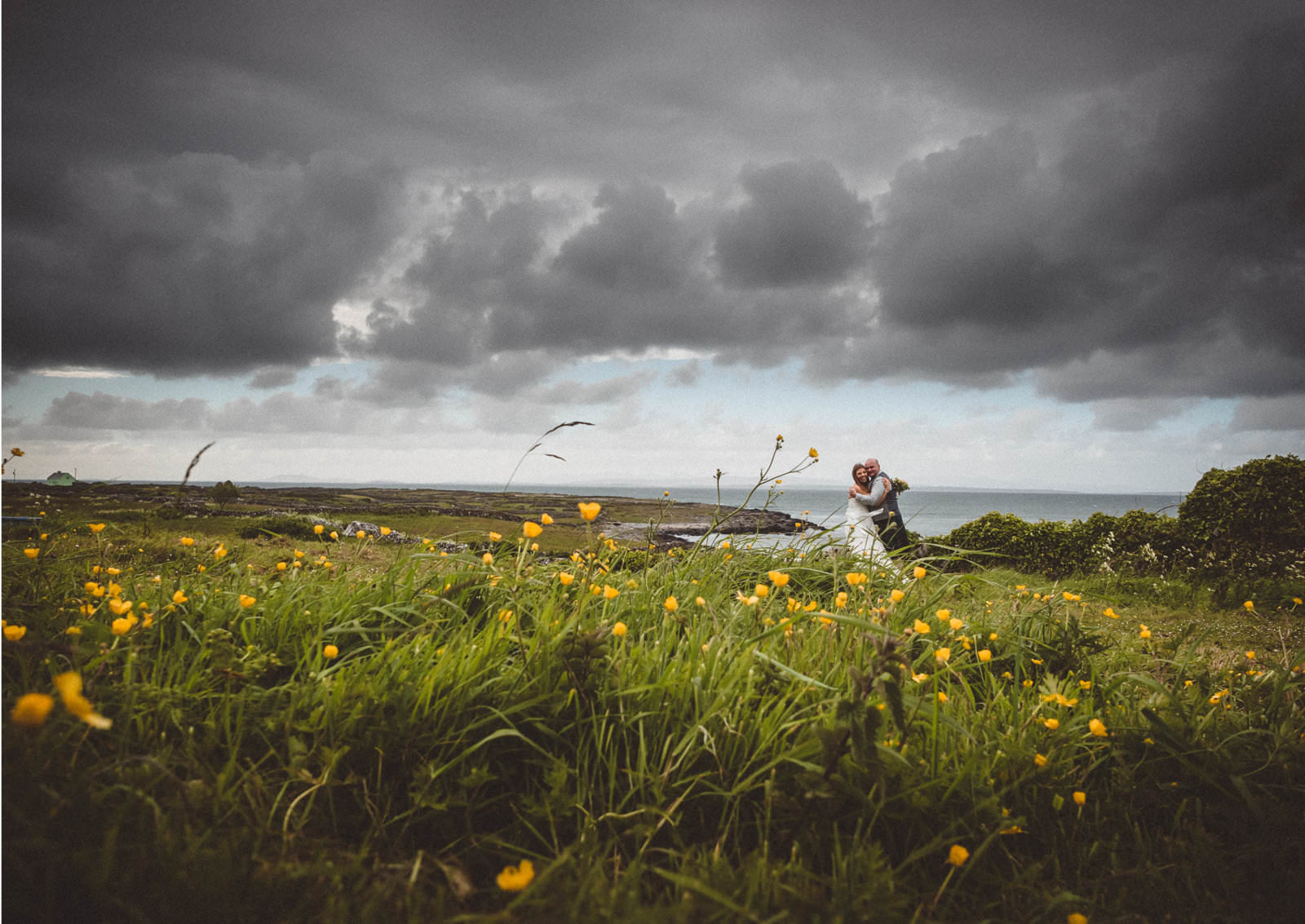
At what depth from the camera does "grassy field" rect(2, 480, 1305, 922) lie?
1.30 metres

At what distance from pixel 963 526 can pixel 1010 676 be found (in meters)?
13.9

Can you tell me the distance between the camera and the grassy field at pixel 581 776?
51.1 inches

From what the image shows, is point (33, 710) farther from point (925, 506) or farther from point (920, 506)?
point (920, 506)

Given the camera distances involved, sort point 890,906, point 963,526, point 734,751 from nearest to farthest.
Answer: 1. point 890,906
2. point 734,751
3. point 963,526

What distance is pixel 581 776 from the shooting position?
5.93 ft

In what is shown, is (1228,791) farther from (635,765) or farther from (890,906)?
(635,765)

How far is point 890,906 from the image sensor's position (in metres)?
1.36

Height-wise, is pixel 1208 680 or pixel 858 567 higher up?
pixel 858 567

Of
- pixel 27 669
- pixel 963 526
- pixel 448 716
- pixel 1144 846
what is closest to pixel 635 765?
pixel 448 716

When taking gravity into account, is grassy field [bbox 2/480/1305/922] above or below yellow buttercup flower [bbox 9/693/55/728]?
below

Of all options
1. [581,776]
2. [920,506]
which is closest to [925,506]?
[581,776]

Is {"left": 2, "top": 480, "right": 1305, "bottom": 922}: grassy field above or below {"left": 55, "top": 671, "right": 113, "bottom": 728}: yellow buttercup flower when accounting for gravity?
below

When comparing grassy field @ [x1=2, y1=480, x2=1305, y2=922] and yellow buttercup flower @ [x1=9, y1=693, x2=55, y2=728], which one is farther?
grassy field @ [x1=2, y1=480, x2=1305, y2=922]

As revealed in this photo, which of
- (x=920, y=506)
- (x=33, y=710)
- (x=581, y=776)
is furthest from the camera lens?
(x=920, y=506)
